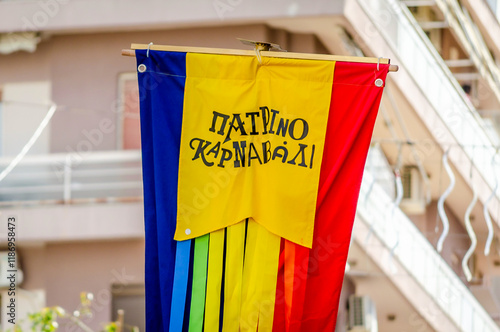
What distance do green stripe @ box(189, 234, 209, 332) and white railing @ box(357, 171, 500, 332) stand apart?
175 inches

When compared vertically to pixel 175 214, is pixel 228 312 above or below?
below

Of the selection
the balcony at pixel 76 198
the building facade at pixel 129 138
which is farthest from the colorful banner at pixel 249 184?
the balcony at pixel 76 198

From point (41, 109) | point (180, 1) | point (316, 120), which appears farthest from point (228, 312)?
point (41, 109)

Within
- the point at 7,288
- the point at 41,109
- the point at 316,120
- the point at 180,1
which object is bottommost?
the point at 7,288

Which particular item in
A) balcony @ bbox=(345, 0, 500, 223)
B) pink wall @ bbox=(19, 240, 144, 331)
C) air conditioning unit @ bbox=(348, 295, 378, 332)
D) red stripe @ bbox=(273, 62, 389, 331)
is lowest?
air conditioning unit @ bbox=(348, 295, 378, 332)

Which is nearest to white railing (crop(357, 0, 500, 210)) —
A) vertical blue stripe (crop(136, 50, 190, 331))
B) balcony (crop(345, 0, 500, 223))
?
balcony (crop(345, 0, 500, 223))

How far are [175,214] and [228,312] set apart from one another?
2.19 feet

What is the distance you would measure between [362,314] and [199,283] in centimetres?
581

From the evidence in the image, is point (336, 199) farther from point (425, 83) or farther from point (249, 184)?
point (425, 83)

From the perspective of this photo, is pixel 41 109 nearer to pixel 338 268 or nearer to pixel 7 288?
pixel 7 288

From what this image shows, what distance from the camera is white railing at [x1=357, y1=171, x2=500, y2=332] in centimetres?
981

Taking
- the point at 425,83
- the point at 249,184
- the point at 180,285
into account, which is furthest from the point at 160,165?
the point at 425,83

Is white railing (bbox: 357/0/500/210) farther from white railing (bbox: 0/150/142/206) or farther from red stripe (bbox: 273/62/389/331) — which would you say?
red stripe (bbox: 273/62/389/331)

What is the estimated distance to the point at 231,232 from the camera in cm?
530
